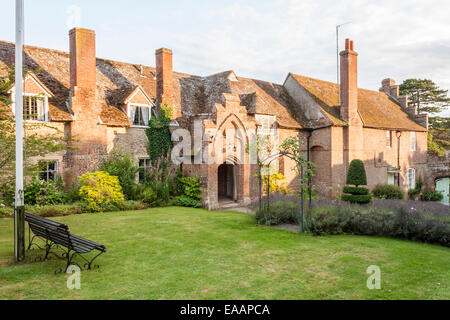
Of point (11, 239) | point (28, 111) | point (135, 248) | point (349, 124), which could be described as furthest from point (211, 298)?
point (349, 124)

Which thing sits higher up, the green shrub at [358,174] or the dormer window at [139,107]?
the dormer window at [139,107]

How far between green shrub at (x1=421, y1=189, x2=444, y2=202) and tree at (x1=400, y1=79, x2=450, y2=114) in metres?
Result: 24.7

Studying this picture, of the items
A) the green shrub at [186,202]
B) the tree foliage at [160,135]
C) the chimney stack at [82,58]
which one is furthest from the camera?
the tree foliage at [160,135]

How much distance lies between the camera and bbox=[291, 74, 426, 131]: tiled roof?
87.6 feet

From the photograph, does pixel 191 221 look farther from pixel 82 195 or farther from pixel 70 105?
pixel 70 105

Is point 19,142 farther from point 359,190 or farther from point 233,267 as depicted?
point 359,190

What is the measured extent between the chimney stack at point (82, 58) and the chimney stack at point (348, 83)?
60.1 ft

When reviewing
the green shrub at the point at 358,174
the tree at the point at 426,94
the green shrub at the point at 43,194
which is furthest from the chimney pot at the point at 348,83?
the tree at the point at 426,94

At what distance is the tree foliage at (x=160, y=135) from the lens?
21484 millimetres

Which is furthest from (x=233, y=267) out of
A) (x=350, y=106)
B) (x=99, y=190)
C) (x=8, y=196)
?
(x=350, y=106)

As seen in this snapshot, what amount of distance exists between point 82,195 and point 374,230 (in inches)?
563

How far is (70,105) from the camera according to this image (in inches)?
742

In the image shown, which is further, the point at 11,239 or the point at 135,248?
the point at 11,239

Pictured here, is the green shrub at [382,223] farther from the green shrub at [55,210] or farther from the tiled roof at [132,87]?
the green shrub at [55,210]
